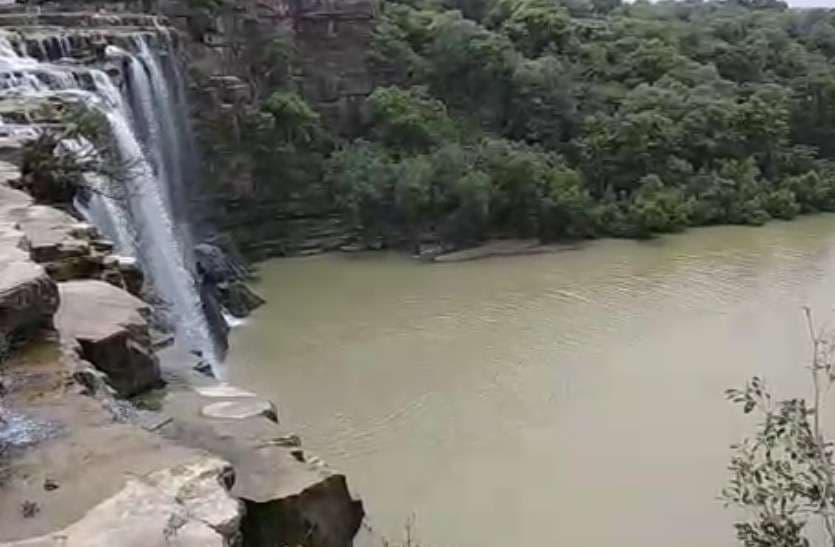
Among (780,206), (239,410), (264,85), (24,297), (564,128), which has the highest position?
(24,297)

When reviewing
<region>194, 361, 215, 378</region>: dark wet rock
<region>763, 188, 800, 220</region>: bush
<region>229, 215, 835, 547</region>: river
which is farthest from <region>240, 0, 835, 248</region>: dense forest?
<region>194, 361, 215, 378</region>: dark wet rock

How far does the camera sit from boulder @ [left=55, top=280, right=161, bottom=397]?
445 centimetres

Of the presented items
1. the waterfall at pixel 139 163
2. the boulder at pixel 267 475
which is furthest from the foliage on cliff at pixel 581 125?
the boulder at pixel 267 475

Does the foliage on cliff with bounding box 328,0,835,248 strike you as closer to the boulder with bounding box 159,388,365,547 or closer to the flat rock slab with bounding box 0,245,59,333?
the boulder with bounding box 159,388,365,547

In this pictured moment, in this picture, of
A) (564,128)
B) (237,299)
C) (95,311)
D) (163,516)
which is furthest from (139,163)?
(564,128)

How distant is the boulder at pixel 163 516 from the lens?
9.18ft

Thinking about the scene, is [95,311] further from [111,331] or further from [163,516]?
[163,516]

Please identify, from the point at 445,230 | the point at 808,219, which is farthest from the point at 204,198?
the point at 808,219

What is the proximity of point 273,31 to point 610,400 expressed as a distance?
29.0 feet

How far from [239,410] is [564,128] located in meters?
13.0

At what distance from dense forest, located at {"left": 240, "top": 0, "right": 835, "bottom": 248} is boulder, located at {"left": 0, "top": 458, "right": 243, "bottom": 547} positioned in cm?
1137

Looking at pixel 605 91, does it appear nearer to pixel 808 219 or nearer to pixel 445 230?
pixel 808 219

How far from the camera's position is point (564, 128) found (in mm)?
17344

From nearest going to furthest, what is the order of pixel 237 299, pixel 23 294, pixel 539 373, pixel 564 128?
pixel 23 294, pixel 539 373, pixel 237 299, pixel 564 128
